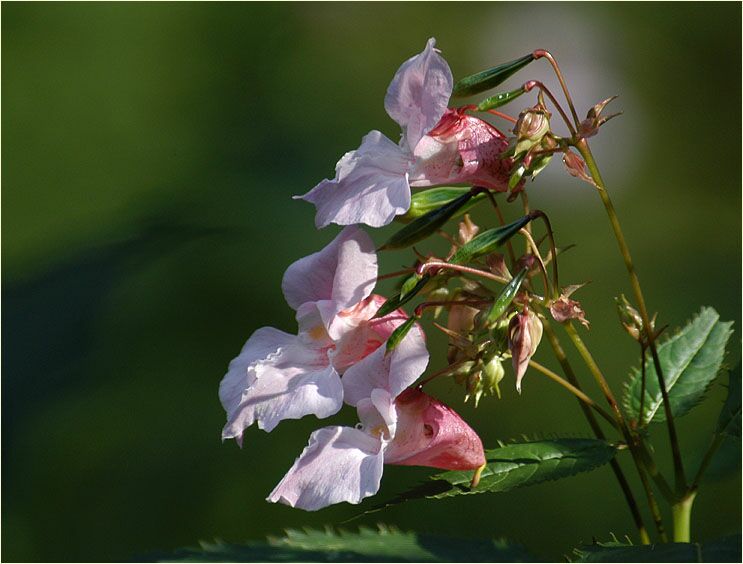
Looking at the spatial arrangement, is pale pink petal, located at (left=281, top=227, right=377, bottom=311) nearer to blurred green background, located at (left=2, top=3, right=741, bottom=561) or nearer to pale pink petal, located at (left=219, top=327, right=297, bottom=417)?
pale pink petal, located at (left=219, top=327, right=297, bottom=417)

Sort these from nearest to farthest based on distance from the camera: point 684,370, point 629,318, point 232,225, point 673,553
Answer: point 673,553 → point 629,318 → point 684,370 → point 232,225

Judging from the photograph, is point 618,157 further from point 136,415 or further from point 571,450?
point 571,450

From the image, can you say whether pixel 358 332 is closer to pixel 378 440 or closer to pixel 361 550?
pixel 378 440

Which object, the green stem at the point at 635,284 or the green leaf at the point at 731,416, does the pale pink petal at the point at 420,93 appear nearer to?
the green stem at the point at 635,284

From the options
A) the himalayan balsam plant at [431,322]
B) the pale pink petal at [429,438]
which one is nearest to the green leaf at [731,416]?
the himalayan balsam plant at [431,322]

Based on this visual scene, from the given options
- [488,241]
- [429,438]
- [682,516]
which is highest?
[488,241]

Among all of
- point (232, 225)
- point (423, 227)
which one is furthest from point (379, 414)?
point (232, 225)

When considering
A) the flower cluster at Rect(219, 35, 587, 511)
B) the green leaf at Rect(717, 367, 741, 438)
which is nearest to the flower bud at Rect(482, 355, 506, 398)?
the flower cluster at Rect(219, 35, 587, 511)
